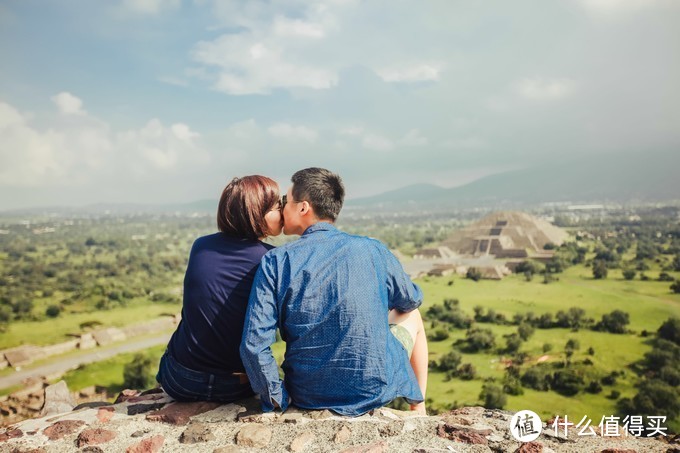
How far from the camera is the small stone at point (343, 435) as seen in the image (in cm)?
236

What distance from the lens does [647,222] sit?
229 feet

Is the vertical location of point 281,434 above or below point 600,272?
above

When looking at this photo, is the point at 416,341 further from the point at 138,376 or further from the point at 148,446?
the point at 138,376

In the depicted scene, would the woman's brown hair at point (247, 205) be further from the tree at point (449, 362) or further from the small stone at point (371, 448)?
the tree at point (449, 362)

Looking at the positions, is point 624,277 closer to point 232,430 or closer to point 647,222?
point 232,430

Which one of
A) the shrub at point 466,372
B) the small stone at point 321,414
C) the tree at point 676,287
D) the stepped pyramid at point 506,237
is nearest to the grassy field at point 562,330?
the shrub at point 466,372

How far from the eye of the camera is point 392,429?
2.47 meters

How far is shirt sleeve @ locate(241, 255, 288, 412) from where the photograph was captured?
2287 mm

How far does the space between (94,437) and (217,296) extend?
1.00 m

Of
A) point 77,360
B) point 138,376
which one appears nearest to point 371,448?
point 138,376

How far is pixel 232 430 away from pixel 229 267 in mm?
893

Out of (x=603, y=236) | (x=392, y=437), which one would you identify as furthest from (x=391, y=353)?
(x=603, y=236)

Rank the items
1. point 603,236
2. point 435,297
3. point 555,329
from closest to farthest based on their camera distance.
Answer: point 555,329 < point 435,297 < point 603,236

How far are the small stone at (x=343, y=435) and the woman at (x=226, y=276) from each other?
74 cm
